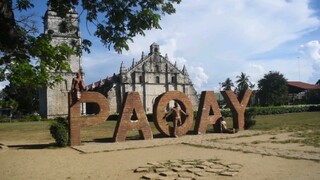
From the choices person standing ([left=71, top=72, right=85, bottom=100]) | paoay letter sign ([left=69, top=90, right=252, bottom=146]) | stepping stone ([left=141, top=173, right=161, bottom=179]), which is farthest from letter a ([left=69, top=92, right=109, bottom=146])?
stepping stone ([left=141, top=173, right=161, bottom=179])

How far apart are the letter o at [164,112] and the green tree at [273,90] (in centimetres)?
4232

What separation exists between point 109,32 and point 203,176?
356 cm

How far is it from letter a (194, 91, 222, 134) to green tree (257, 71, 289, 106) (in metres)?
40.9

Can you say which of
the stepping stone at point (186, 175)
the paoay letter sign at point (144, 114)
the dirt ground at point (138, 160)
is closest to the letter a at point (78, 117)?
the paoay letter sign at point (144, 114)

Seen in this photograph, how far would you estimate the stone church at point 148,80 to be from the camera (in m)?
53.2

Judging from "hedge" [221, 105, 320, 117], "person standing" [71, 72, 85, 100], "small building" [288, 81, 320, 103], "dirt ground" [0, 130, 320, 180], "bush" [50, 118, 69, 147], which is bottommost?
"dirt ground" [0, 130, 320, 180]

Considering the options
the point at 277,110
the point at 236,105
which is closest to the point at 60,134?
the point at 236,105

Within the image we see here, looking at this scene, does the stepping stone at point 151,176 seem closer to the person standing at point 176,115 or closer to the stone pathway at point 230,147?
the stone pathway at point 230,147

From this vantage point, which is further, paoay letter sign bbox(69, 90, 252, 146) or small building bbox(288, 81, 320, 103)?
small building bbox(288, 81, 320, 103)

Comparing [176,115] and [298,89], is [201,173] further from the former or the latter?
[298,89]

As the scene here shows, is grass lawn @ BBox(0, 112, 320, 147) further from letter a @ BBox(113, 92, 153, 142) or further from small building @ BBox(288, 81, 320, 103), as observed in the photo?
small building @ BBox(288, 81, 320, 103)

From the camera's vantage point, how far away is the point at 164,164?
8.48 m

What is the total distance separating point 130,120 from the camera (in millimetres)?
14680

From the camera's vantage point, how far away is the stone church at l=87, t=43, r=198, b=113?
5316cm
